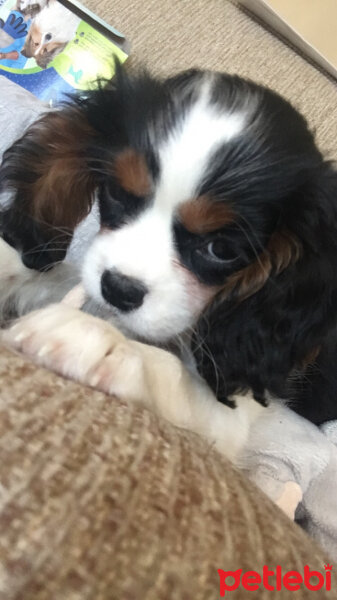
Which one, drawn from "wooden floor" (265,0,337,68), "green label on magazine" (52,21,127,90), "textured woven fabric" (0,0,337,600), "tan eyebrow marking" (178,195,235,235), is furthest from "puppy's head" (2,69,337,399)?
"wooden floor" (265,0,337,68)

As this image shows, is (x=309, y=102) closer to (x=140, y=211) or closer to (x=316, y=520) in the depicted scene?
(x=140, y=211)

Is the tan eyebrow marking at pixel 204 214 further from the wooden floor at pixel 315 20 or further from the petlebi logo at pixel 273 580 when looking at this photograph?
the wooden floor at pixel 315 20

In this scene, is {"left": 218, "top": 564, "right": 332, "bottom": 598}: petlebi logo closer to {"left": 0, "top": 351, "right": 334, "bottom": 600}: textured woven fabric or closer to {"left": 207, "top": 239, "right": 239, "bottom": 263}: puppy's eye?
{"left": 0, "top": 351, "right": 334, "bottom": 600}: textured woven fabric

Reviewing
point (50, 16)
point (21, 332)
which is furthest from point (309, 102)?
point (21, 332)

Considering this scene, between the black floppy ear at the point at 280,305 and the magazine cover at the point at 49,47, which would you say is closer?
the black floppy ear at the point at 280,305

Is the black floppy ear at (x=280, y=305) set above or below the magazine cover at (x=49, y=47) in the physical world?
above

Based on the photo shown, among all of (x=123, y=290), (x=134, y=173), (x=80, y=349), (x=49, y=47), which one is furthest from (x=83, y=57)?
(x=80, y=349)

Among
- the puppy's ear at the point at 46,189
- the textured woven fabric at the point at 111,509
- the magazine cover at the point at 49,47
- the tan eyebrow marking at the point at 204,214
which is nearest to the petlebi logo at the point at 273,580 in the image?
the textured woven fabric at the point at 111,509
